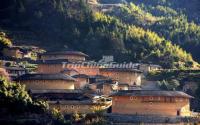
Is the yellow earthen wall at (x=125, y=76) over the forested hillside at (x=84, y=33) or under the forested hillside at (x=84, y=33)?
under

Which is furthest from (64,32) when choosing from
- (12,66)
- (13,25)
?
(12,66)

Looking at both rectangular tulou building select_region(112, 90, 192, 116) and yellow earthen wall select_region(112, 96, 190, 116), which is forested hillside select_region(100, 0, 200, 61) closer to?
rectangular tulou building select_region(112, 90, 192, 116)

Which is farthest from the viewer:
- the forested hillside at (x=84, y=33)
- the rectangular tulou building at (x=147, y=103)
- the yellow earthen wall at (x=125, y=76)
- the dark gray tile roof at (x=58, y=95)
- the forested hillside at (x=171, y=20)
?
the forested hillside at (x=171, y=20)

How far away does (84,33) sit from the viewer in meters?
109

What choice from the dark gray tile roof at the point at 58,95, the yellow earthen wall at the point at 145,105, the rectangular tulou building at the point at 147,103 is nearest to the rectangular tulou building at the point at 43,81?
the dark gray tile roof at the point at 58,95

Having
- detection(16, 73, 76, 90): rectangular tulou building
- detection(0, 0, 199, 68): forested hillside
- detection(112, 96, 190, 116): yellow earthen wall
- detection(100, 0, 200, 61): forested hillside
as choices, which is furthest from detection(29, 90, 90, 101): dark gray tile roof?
detection(100, 0, 200, 61): forested hillside

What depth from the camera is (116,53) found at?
103 m

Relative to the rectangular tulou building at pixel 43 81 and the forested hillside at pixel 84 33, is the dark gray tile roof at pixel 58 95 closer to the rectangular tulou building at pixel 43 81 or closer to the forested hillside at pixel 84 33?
the rectangular tulou building at pixel 43 81

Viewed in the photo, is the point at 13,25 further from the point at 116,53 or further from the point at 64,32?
the point at 116,53

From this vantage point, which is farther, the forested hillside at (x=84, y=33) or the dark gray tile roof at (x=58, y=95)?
the forested hillside at (x=84, y=33)

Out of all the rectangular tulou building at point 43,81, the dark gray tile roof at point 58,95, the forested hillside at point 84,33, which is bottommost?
the dark gray tile roof at point 58,95

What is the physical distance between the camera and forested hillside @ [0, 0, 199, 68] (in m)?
103

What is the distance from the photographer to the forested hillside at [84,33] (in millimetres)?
103375

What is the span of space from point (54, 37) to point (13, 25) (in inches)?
311
